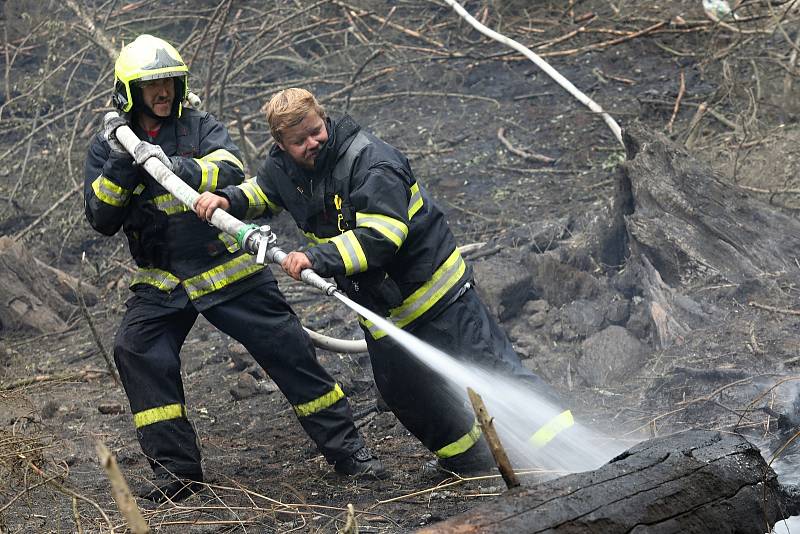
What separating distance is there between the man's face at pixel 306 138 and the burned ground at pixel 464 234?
4.48 feet

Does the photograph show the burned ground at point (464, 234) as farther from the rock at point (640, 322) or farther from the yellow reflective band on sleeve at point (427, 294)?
the yellow reflective band on sleeve at point (427, 294)

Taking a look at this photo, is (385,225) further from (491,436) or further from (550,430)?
(491,436)

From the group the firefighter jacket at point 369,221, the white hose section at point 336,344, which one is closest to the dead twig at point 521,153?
the white hose section at point 336,344

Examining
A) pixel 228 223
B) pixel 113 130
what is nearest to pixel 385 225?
pixel 228 223

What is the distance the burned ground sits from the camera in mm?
4320

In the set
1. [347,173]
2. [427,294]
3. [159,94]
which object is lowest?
[427,294]

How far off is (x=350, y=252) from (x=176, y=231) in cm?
101

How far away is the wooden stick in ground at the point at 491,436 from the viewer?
2525 millimetres

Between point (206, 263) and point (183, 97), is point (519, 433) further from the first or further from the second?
point (183, 97)

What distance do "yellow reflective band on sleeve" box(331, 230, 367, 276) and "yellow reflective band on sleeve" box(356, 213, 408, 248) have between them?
7cm

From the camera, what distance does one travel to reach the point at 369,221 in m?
3.70

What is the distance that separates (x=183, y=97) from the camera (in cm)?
434

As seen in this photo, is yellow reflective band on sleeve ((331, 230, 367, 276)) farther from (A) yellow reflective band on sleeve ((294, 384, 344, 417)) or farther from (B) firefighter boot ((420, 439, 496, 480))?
(B) firefighter boot ((420, 439, 496, 480))

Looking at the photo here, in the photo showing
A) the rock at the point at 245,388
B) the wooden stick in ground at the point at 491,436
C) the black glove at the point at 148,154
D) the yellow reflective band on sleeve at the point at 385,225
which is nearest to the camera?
the wooden stick in ground at the point at 491,436
